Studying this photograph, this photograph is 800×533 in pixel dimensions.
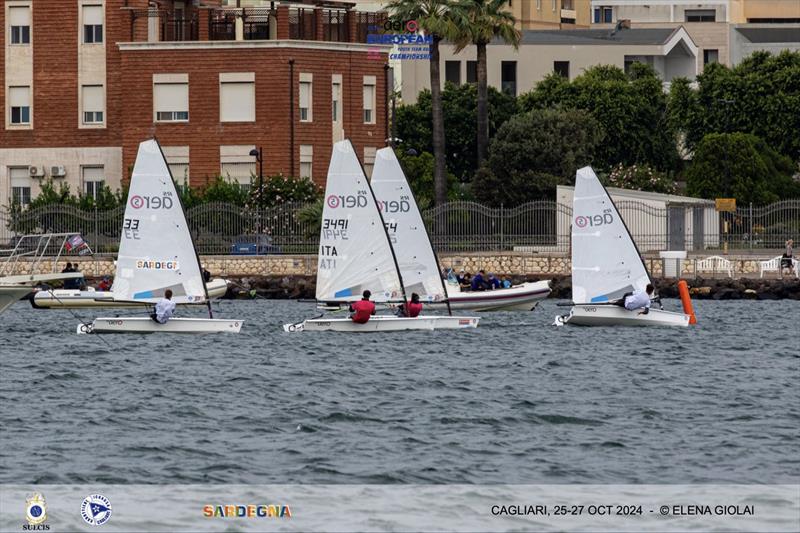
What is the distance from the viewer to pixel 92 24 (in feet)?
252

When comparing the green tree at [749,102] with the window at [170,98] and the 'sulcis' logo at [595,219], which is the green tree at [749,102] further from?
the 'sulcis' logo at [595,219]

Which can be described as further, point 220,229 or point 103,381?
point 220,229

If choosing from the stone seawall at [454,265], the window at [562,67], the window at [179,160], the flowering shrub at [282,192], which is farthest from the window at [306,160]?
the window at [562,67]

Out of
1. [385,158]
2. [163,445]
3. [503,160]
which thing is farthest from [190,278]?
[503,160]

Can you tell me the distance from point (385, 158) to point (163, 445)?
22.4 metres

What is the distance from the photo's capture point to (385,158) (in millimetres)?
47750

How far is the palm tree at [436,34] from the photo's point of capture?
2940 inches

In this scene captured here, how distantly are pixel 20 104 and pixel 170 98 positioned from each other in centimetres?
647

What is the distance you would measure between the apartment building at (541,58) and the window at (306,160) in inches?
1614

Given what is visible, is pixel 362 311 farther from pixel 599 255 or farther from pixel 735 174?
pixel 735 174

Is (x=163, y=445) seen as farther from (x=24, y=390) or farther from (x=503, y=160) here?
(x=503, y=160)

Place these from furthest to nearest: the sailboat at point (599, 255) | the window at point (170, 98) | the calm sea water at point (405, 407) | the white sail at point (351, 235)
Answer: the window at point (170, 98) → the sailboat at point (599, 255) → the white sail at point (351, 235) → the calm sea water at point (405, 407)

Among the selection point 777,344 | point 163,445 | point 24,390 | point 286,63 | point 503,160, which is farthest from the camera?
point 503,160

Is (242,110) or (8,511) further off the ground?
(242,110)
